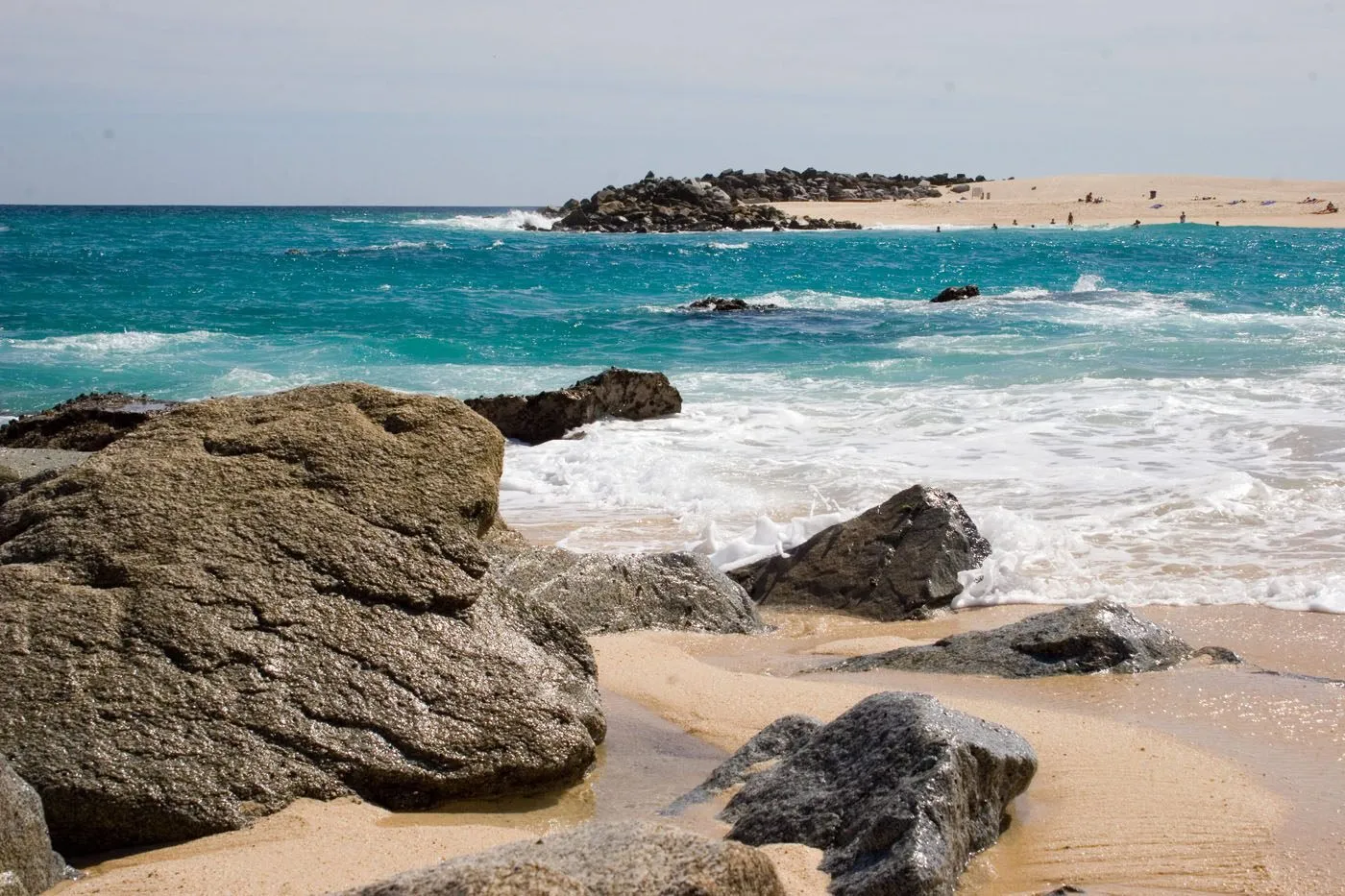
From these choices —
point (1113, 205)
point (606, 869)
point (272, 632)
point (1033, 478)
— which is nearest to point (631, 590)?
point (272, 632)

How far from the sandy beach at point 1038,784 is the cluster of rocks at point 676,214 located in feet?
197

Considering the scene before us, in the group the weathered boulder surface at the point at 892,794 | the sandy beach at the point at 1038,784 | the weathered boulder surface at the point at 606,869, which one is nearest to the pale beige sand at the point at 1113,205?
the sandy beach at the point at 1038,784

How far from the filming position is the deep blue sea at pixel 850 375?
800 centimetres

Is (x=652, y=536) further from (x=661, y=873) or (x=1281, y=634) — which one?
(x=661, y=873)

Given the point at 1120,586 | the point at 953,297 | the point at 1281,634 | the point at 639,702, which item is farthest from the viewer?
the point at 953,297

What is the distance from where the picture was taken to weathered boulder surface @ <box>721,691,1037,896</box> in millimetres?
2980

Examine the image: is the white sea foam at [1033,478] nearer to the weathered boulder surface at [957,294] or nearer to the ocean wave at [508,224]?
the weathered boulder surface at [957,294]

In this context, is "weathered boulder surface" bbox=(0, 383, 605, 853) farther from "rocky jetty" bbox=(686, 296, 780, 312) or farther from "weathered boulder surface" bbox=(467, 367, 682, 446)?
"rocky jetty" bbox=(686, 296, 780, 312)

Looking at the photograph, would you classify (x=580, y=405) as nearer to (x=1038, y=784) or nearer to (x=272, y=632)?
(x=272, y=632)

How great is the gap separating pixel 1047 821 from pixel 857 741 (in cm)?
62

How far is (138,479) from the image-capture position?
12.8 ft

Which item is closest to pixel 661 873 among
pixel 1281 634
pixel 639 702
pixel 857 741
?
pixel 857 741

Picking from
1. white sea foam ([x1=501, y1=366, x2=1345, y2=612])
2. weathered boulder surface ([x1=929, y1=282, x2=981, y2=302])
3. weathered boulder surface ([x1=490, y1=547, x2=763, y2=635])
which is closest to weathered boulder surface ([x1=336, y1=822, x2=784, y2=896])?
weathered boulder surface ([x1=490, y1=547, x2=763, y2=635])

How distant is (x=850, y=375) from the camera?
655 inches
